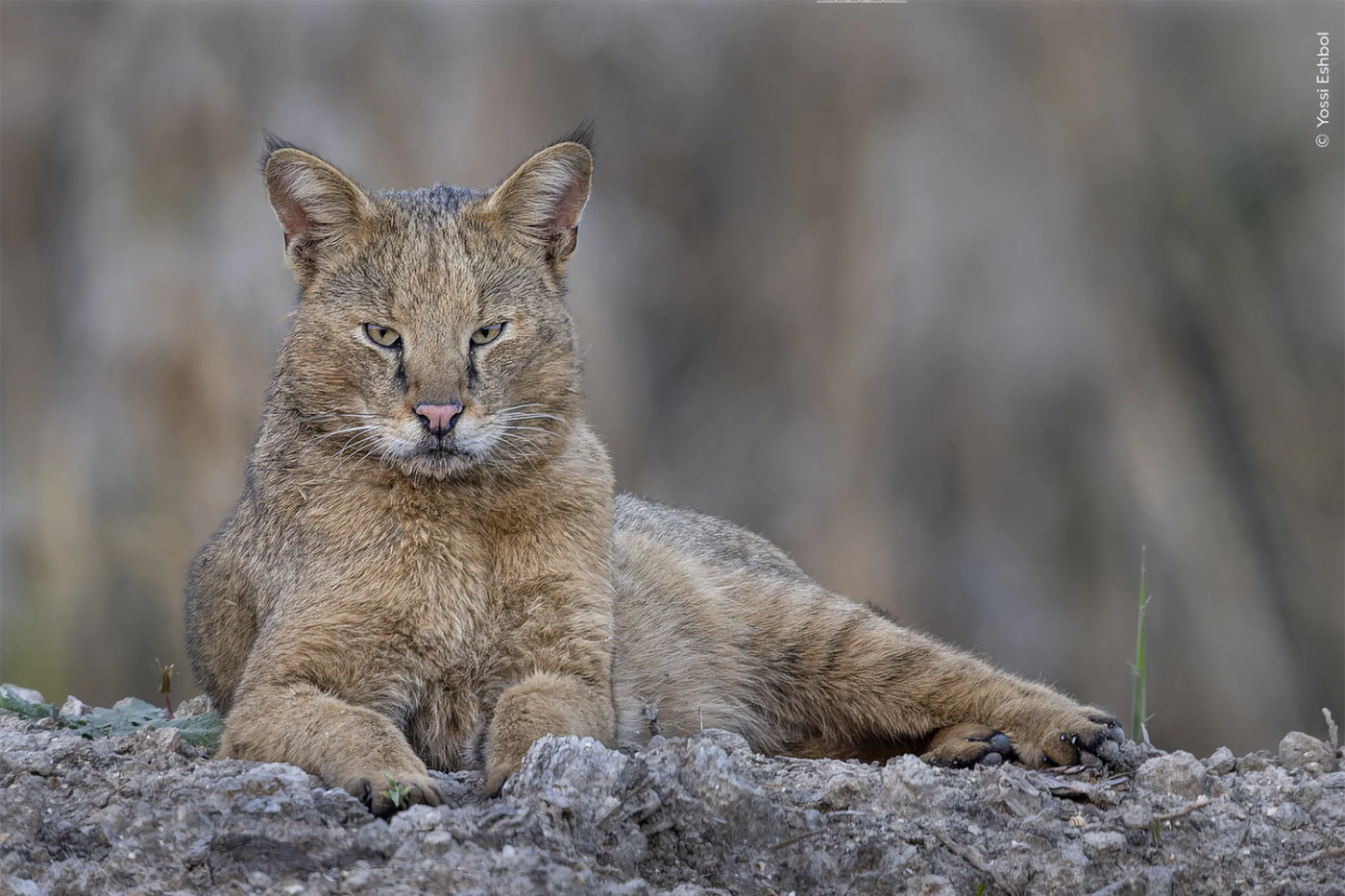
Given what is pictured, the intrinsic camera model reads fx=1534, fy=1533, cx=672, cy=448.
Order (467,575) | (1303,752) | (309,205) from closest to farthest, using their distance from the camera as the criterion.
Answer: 1. (467,575)
2. (1303,752)
3. (309,205)

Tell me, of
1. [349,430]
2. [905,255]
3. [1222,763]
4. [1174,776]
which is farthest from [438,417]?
[905,255]

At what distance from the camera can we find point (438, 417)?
194 inches

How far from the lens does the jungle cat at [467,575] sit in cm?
487

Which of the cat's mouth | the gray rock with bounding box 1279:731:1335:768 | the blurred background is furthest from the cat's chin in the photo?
the blurred background

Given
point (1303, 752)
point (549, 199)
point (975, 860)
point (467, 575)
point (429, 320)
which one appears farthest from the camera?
point (549, 199)

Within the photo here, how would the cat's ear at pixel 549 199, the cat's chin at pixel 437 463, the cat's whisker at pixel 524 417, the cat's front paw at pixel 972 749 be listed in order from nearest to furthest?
the cat's chin at pixel 437 463
the cat's whisker at pixel 524 417
the cat's front paw at pixel 972 749
the cat's ear at pixel 549 199

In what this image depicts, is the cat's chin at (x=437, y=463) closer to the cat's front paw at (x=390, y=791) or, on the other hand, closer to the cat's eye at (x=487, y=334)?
the cat's eye at (x=487, y=334)

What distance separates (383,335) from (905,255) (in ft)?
18.1

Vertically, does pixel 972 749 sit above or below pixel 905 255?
below

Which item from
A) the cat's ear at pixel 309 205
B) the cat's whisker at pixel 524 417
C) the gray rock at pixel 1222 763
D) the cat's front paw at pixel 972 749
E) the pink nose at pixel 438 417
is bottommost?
the cat's front paw at pixel 972 749

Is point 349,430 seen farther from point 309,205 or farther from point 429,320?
point 309,205

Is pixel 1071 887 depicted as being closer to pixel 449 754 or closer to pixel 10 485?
pixel 449 754

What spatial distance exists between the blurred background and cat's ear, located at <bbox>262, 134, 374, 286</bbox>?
437cm

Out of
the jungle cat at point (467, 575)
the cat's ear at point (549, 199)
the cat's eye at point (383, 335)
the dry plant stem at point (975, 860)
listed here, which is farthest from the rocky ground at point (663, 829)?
the cat's ear at point (549, 199)
